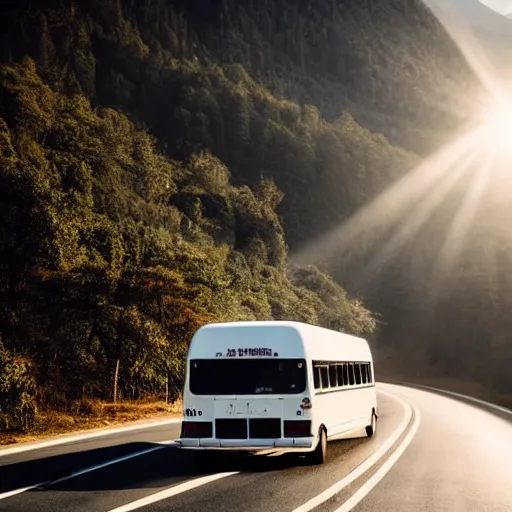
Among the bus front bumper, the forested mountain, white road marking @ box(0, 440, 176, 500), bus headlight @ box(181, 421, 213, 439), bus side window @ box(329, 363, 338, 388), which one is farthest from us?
the forested mountain

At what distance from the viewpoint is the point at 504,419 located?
26.7 meters

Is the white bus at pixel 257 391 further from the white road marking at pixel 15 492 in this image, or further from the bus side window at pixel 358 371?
the bus side window at pixel 358 371

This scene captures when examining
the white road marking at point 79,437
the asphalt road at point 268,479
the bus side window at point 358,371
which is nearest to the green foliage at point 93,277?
the white road marking at point 79,437

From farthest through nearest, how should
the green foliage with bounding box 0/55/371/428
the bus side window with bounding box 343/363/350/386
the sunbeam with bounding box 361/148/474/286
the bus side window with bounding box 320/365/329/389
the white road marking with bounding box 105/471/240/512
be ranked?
1. the sunbeam with bounding box 361/148/474/286
2. the green foliage with bounding box 0/55/371/428
3. the bus side window with bounding box 343/363/350/386
4. the bus side window with bounding box 320/365/329/389
5. the white road marking with bounding box 105/471/240/512

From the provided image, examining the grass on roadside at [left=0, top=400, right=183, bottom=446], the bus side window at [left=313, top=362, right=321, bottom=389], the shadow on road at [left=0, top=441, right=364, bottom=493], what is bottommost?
the grass on roadside at [left=0, top=400, right=183, bottom=446]

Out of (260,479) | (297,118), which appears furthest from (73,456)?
(297,118)

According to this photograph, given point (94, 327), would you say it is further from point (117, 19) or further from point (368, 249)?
point (117, 19)

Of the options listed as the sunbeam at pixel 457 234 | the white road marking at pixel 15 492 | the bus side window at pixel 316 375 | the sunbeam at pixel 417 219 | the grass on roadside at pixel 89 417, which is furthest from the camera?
the sunbeam at pixel 457 234

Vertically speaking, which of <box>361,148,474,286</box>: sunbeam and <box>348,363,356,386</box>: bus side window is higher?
<box>361,148,474,286</box>: sunbeam

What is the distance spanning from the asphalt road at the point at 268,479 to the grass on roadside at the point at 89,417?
3.33m

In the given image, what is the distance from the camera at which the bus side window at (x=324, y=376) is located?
1422 centimetres

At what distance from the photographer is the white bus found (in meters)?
12.6

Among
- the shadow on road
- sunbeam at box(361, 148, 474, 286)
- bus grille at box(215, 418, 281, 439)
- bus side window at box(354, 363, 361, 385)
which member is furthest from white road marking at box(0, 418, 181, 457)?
sunbeam at box(361, 148, 474, 286)

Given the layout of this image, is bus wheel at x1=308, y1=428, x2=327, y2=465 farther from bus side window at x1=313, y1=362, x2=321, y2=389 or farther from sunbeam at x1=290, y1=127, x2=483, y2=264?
Answer: sunbeam at x1=290, y1=127, x2=483, y2=264
